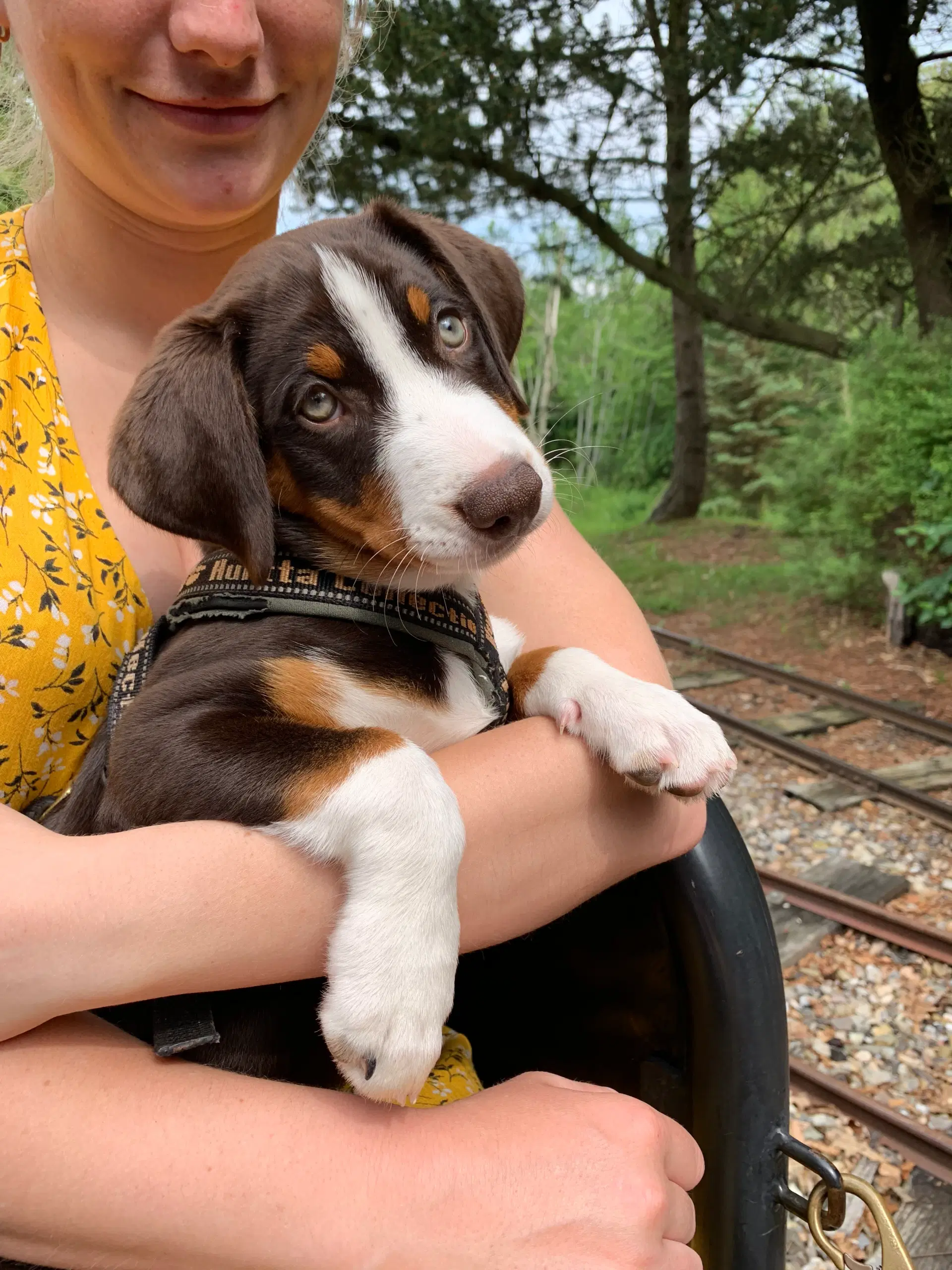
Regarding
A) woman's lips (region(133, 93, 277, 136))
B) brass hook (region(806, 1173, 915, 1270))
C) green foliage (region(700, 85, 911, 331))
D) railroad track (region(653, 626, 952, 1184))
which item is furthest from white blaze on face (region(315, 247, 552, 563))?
green foliage (region(700, 85, 911, 331))

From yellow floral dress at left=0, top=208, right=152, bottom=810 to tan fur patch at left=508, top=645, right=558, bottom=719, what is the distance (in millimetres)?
689

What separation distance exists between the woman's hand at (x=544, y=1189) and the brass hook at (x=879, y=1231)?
6.6 inches

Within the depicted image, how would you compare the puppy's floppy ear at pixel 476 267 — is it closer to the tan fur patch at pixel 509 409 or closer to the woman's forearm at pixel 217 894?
the tan fur patch at pixel 509 409

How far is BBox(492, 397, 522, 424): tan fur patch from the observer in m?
1.78

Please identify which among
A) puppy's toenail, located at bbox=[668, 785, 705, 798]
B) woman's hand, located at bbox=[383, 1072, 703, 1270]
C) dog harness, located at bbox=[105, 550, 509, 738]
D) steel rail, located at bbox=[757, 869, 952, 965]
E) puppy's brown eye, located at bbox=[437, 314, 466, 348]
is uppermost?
puppy's brown eye, located at bbox=[437, 314, 466, 348]

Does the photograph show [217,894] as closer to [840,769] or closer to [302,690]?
[302,690]

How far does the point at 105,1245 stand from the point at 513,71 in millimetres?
8061

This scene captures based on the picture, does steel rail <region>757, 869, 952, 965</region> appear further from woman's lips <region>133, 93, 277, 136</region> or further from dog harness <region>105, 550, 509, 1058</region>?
woman's lips <region>133, 93, 277, 136</region>

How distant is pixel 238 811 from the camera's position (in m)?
1.38

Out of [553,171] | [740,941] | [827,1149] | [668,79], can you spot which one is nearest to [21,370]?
[740,941]

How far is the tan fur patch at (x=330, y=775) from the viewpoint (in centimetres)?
135

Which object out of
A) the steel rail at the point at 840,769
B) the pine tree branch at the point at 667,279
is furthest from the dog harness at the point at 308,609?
the pine tree branch at the point at 667,279

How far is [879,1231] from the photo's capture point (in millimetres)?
1309

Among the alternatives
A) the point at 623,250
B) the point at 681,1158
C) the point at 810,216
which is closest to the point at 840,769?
the point at 681,1158
